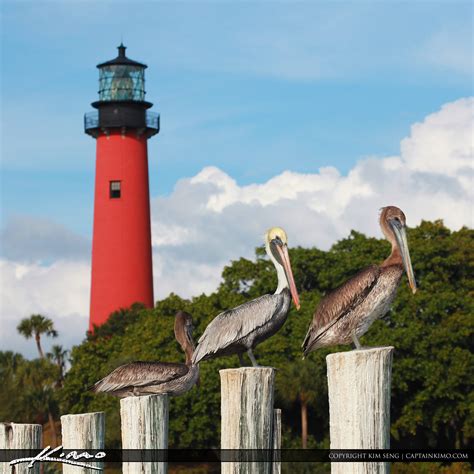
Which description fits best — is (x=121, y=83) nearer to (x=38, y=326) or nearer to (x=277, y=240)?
(x=38, y=326)

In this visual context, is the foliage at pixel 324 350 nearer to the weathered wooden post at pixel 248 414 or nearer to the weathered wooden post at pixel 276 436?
the weathered wooden post at pixel 276 436

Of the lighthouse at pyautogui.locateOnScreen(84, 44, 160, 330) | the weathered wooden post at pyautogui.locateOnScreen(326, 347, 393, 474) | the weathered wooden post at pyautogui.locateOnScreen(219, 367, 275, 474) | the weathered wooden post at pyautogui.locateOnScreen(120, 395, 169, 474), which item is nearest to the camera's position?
the weathered wooden post at pyautogui.locateOnScreen(326, 347, 393, 474)

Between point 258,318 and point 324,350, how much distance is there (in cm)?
3457

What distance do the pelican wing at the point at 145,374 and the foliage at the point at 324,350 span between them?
1259 inches

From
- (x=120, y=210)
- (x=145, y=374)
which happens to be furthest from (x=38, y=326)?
(x=145, y=374)

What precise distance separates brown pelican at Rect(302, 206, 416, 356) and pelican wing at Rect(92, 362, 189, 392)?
2928 millimetres

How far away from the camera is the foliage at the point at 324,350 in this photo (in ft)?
161

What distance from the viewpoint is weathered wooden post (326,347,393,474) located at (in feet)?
36.3

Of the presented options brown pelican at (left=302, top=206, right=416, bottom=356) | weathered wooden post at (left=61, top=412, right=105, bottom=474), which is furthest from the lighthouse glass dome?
brown pelican at (left=302, top=206, right=416, bottom=356)

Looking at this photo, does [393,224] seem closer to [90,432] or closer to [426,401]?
[90,432]

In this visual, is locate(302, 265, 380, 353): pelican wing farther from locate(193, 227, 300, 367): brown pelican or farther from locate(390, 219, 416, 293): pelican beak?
locate(193, 227, 300, 367): brown pelican

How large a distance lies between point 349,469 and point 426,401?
39.9 m
